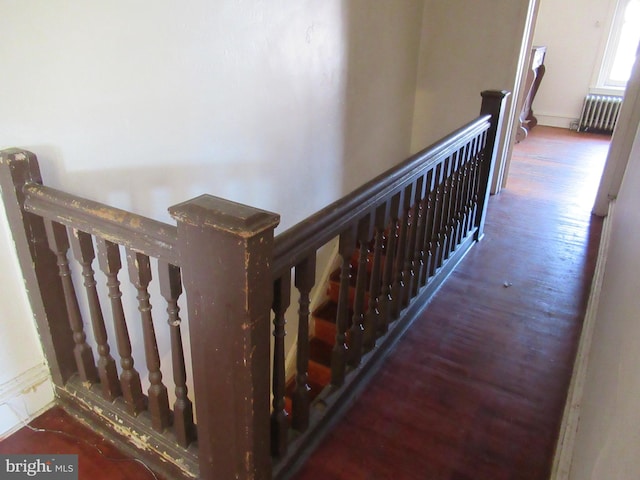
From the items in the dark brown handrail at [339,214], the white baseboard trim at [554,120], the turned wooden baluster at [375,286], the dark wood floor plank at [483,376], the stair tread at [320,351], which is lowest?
the stair tread at [320,351]

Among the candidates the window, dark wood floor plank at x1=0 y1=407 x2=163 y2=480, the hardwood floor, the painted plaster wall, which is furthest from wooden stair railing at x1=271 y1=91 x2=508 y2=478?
the window

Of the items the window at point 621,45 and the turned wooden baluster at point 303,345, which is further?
the window at point 621,45

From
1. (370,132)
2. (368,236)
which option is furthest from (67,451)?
(370,132)

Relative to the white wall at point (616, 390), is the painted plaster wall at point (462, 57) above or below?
above

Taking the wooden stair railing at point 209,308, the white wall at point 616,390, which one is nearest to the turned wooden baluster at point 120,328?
the wooden stair railing at point 209,308

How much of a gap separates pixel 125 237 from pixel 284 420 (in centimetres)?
66

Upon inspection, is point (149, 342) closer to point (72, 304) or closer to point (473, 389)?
point (72, 304)

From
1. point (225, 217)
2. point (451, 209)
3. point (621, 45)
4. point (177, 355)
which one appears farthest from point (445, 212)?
point (621, 45)

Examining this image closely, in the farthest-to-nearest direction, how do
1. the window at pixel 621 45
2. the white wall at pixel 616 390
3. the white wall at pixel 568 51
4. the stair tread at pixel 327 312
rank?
1. the white wall at pixel 568 51
2. the window at pixel 621 45
3. the stair tread at pixel 327 312
4. the white wall at pixel 616 390

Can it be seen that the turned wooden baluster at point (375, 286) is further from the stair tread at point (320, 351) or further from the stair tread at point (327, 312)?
the stair tread at point (327, 312)

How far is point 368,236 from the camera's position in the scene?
1.55m

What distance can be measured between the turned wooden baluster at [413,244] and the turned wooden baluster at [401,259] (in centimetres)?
2

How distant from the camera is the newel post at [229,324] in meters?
0.95

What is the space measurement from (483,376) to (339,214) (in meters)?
1.07
